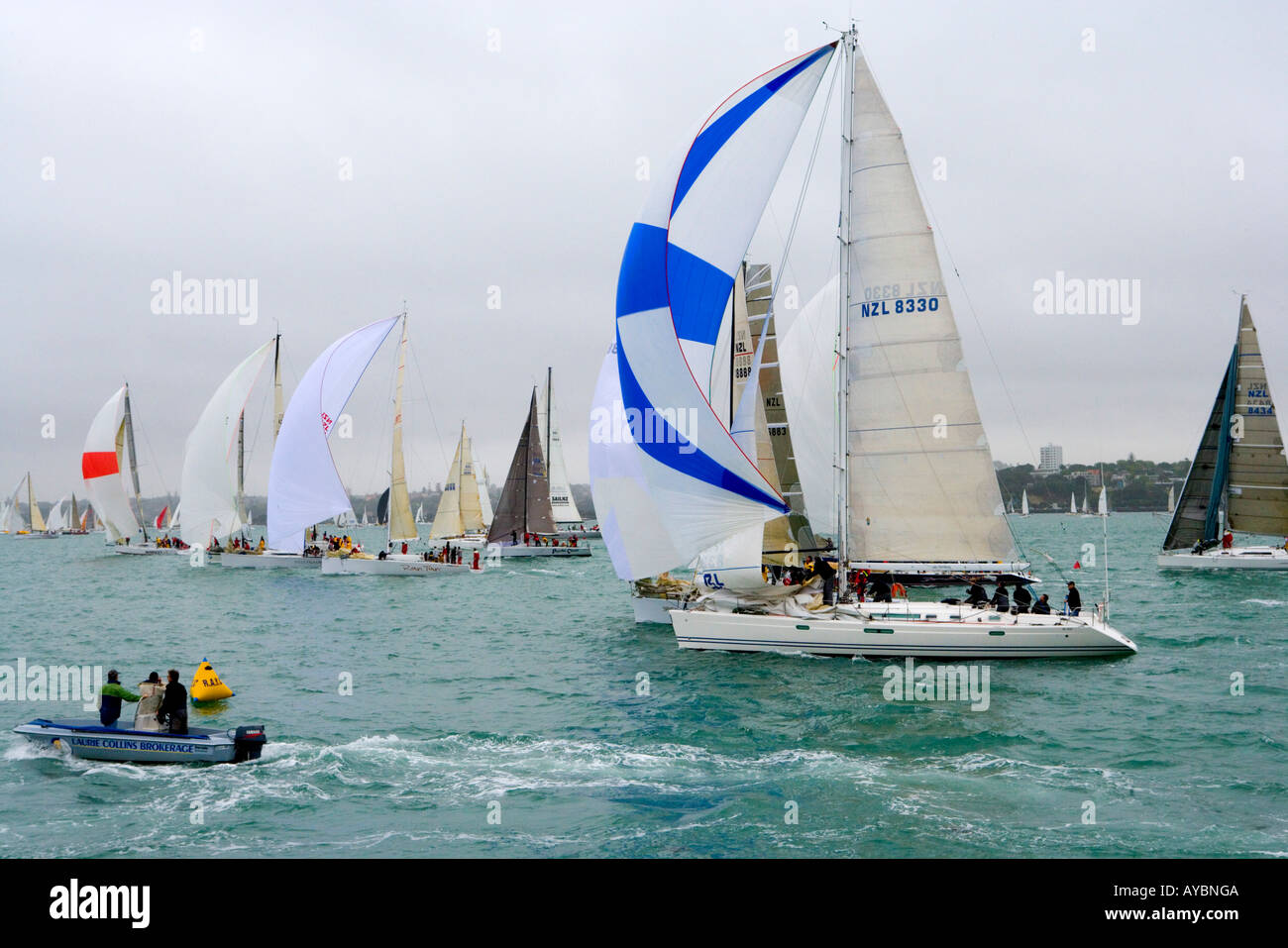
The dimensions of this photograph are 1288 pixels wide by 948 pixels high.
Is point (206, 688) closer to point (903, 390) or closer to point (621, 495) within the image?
point (621, 495)

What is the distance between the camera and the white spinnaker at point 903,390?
68.4 feet

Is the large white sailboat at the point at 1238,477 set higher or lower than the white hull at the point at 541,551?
higher

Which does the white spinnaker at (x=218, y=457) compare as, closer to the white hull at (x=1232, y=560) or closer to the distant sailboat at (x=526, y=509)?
the distant sailboat at (x=526, y=509)

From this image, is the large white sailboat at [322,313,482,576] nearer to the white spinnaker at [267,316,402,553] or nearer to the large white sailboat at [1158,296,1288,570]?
the white spinnaker at [267,316,402,553]

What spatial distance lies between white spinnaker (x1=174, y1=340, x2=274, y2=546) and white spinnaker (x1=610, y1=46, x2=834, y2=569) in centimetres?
3861

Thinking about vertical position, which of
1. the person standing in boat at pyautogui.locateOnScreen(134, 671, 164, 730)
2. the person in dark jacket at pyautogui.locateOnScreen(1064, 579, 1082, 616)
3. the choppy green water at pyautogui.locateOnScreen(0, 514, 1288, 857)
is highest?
the person in dark jacket at pyautogui.locateOnScreen(1064, 579, 1082, 616)

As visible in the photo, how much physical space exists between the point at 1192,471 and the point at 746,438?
3155cm

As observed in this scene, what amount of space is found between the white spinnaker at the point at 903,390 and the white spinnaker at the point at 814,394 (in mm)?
14134

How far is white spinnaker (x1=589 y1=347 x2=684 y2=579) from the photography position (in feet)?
70.8

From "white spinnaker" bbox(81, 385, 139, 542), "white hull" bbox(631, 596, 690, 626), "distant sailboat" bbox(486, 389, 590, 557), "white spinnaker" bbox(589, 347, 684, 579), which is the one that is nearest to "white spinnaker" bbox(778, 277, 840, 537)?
"white hull" bbox(631, 596, 690, 626)

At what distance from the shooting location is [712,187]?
65.2 ft

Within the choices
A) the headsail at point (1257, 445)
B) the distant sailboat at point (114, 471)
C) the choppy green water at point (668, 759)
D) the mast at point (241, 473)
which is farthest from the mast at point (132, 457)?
the headsail at point (1257, 445)

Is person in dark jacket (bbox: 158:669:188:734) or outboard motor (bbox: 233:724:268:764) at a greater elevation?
person in dark jacket (bbox: 158:669:188:734)
